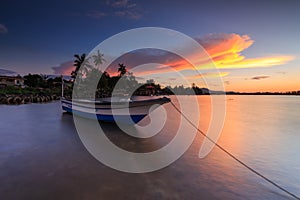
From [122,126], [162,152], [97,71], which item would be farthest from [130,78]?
[162,152]

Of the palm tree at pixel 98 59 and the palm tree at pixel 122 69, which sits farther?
the palm tree at pixel 122 69

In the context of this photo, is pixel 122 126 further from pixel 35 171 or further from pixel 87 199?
pixel 87 199

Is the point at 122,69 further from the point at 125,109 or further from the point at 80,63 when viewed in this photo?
the point at 125,109

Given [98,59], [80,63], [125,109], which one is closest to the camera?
[125,109]

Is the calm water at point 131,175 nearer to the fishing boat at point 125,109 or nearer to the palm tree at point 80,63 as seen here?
the fishing boat at point 125,109

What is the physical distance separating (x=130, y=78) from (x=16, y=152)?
2214 inches

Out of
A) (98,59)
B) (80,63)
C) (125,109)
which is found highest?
(98,59)

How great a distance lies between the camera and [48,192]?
10.3 feet

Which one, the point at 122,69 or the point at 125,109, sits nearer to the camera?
the point at 125,109

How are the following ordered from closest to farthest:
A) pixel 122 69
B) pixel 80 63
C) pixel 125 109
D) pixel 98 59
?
pixel 125 109 → pixel 80 63 → pixel 98 59 → pixel 122 69

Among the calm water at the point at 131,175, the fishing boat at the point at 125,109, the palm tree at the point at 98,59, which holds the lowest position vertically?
the calm water at the point at 131,175

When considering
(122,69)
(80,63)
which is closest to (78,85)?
(80,63)

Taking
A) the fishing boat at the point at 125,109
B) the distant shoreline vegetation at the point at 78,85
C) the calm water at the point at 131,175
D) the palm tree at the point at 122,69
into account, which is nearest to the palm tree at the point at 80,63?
the distant shoreline vegetation at the point at 78,85

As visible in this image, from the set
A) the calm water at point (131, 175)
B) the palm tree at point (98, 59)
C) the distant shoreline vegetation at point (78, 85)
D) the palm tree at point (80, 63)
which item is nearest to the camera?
the calm water at point (131, 175)
